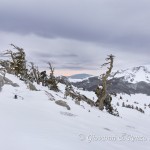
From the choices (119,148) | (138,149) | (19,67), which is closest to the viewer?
(119,148)

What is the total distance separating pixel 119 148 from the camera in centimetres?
1031

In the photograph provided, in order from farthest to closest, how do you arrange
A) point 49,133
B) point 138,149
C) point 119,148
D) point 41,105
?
point 41,105
point 138,149
point 119,148
point 49,133

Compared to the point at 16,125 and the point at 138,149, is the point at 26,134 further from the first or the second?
the point at 138,149

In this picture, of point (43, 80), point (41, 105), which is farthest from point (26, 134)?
point (43, 80)

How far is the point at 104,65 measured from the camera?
1436 inches

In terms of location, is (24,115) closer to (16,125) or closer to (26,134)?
(16,125)

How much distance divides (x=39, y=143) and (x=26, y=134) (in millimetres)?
916

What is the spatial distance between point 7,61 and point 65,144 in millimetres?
35991

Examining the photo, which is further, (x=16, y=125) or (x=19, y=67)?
(x=19, y=67)

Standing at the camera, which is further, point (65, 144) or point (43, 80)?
point (43, 80)

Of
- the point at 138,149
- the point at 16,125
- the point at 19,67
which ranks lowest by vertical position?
the point at 138,149

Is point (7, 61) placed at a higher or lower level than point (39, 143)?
higher

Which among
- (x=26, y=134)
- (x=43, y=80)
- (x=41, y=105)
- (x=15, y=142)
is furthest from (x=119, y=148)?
(x=43, y=80)

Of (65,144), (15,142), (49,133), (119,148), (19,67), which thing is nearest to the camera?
(15,142)
